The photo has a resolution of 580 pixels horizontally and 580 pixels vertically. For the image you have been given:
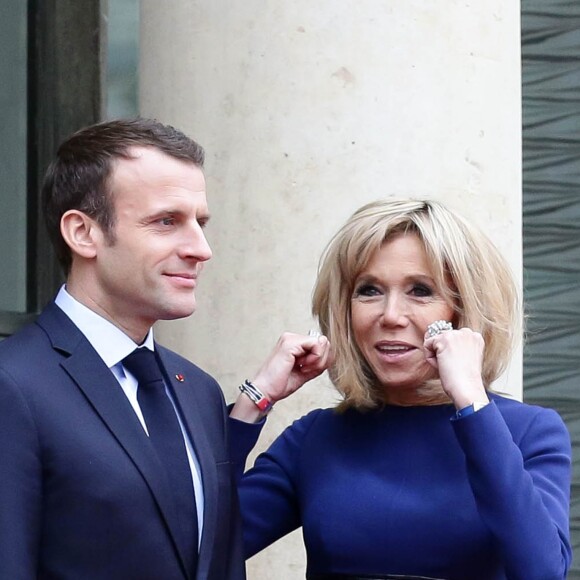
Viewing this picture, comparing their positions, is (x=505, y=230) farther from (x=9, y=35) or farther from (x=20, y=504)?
(x=9, y=35)

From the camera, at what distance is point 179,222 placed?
10.4 feet

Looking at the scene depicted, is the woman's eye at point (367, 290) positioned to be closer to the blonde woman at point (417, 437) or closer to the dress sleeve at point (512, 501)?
the blonde woman at point (417, 437)

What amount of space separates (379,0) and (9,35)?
6.37 feet

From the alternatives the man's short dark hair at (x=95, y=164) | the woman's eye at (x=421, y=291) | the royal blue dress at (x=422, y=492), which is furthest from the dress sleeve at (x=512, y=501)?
the man's short dark hair at (x=95, y=164)

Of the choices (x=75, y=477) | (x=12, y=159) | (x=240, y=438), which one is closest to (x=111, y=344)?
(x=75, y=477)

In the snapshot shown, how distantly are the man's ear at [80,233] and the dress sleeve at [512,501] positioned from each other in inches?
32.1

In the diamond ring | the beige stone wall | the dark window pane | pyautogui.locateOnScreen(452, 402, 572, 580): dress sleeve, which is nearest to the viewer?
Answer: pyautogui.locateOnScreen(452, 402, 572, 580): dress sleeve

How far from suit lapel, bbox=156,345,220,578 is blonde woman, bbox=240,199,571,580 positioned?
1.08ft

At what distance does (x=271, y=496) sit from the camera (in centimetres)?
369

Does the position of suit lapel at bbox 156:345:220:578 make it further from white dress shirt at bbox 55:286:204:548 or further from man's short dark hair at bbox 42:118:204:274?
man's short dark hair at bbox 42:118:204:274

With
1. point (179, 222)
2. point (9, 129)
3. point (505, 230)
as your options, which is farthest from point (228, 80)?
point (9, 129)

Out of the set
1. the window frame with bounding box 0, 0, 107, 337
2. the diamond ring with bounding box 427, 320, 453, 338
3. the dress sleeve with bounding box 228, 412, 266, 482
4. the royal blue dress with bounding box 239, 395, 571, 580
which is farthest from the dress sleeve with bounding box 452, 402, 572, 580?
the window frame with bounding box 0, 0, 107, 337

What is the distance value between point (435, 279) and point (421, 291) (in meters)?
0.05

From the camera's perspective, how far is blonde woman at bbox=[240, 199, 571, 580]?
3291mm
